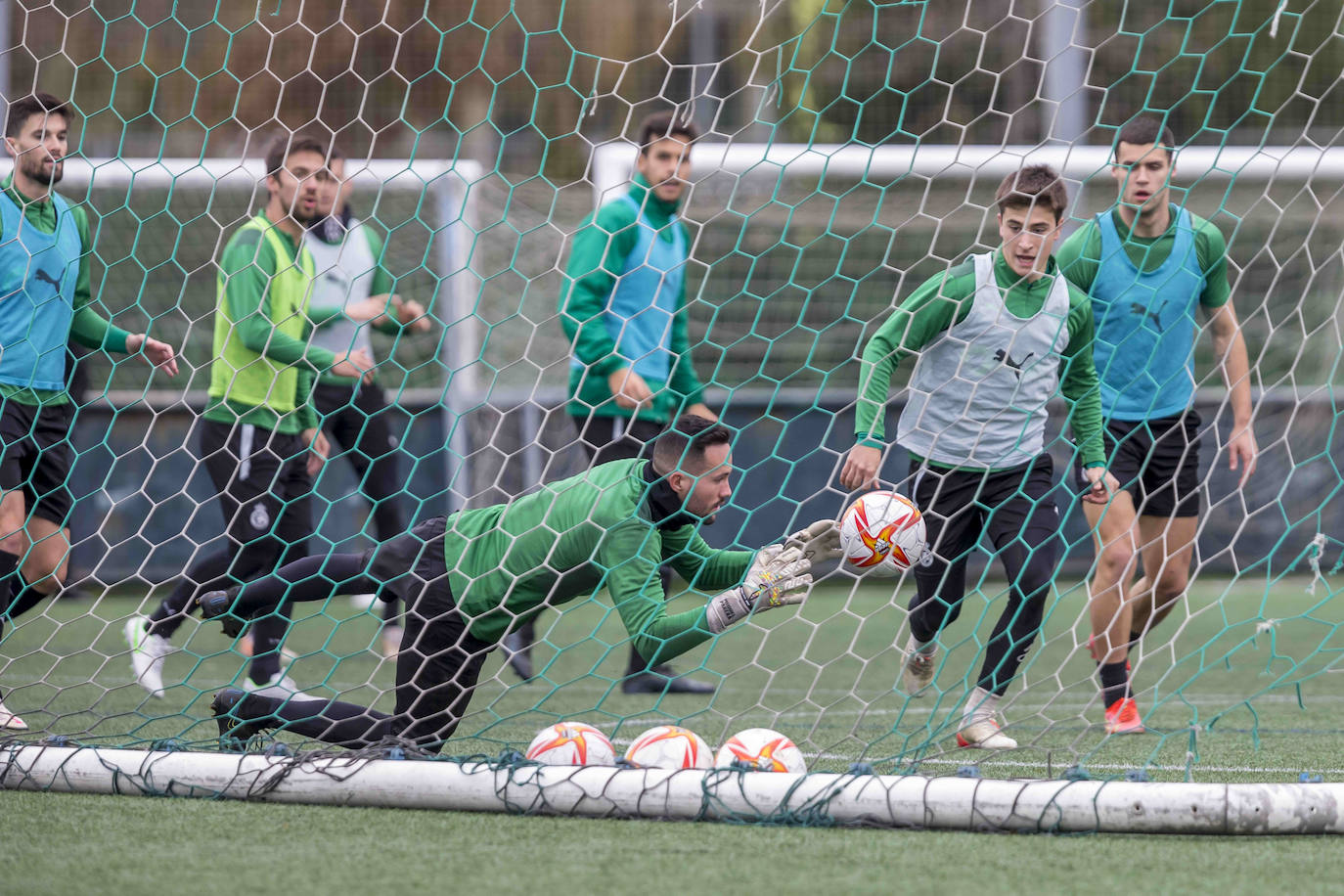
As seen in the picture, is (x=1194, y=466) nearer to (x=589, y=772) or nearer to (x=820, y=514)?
(x=589, y=772)

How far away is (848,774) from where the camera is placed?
3275 millimetres

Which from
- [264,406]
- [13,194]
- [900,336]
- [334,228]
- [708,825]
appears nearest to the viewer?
[708,825]

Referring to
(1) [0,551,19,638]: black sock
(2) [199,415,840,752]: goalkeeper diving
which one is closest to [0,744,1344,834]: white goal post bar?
(2) [199,415,840,752]: goalkeeper diving

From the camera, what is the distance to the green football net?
12.9 feet

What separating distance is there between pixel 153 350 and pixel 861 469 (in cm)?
224

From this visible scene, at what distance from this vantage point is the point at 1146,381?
486 cm

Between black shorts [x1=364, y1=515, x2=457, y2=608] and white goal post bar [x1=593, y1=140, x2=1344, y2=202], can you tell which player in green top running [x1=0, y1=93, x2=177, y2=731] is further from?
white goal post bar [x1=593, y1=140, x2=1344, y2=202]

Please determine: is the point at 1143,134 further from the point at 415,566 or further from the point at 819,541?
the point at 415,566

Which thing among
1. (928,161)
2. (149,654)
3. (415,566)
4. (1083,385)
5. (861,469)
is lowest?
(149,654)

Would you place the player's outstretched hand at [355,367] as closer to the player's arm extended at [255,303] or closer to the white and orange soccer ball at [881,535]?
the player's arm extended at [255,303]

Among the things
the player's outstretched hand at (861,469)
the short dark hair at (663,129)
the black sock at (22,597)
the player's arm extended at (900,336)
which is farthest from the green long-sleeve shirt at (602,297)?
the black sock at (22,597)

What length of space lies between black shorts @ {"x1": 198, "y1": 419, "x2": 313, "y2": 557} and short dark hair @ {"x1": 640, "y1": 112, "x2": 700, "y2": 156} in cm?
164

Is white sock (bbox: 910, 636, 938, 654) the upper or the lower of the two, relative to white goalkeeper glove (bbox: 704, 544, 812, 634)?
lower

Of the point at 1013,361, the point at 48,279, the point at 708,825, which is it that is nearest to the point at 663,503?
the point at 708,825
